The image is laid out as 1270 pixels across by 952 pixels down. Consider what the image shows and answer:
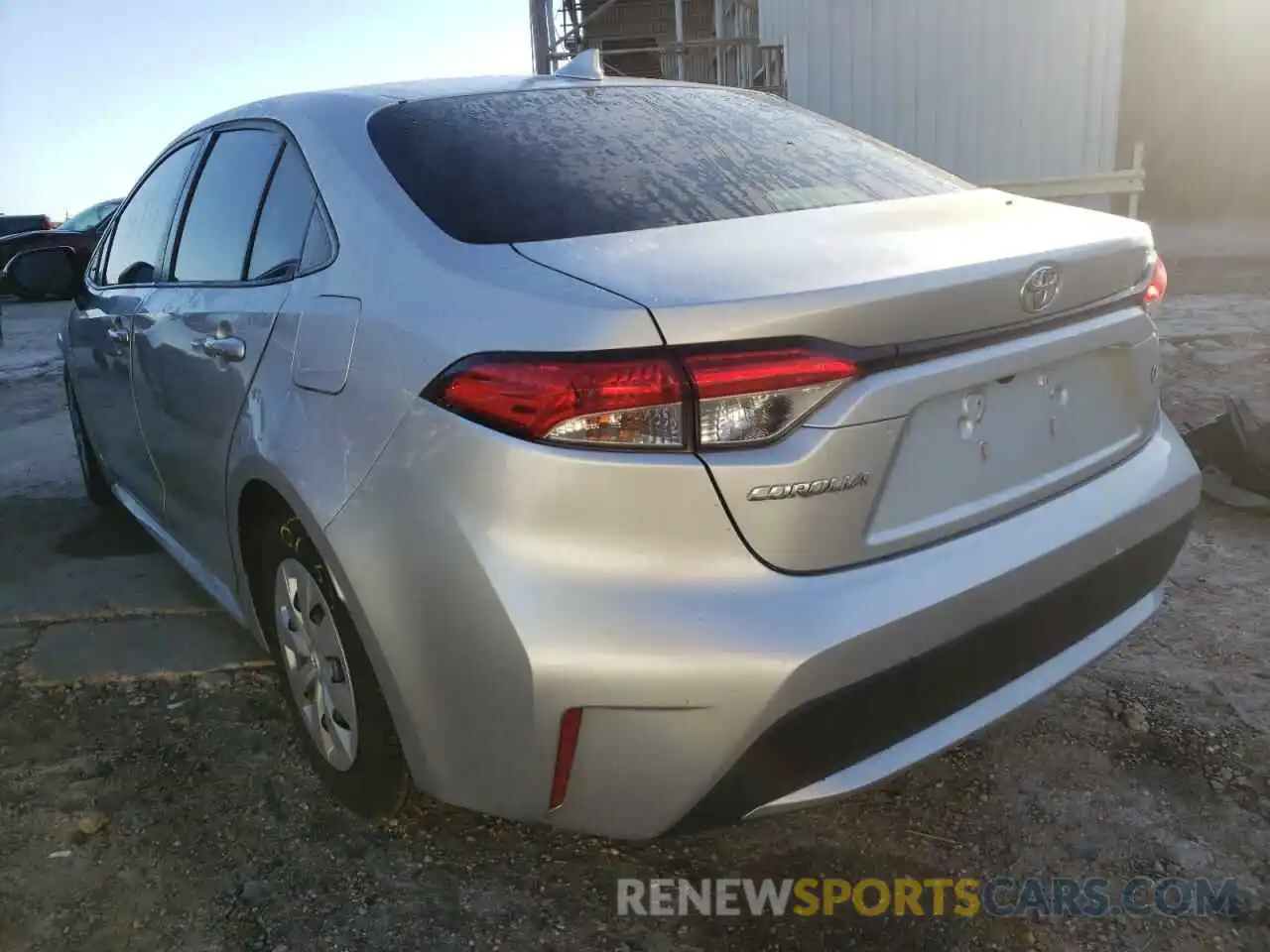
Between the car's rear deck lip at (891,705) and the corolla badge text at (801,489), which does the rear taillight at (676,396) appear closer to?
the corolla badge text at (801,489)

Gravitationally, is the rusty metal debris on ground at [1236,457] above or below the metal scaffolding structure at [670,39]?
below

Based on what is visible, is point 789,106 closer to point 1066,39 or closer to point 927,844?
point 927,844

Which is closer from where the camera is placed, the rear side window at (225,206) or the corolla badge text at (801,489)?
the corolla badge text at (801,489)

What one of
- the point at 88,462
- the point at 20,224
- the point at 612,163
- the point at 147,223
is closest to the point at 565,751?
the point at 612,163

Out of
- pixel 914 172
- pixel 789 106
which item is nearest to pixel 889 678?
pixel 914 172

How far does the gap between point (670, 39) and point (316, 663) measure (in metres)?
25.0

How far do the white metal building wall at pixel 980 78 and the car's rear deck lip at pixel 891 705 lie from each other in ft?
29.1

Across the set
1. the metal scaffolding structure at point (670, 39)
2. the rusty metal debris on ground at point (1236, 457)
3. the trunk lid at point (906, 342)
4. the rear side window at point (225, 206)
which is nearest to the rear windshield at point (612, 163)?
the trunk lid at point (906, 342)

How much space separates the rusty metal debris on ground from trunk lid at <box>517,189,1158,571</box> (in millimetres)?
2102

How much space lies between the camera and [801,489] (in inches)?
64.6

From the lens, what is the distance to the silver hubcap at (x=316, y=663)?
217cm

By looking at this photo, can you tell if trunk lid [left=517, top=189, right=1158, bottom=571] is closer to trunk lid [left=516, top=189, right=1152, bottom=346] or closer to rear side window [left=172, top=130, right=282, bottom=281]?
trunk lid [left=516, top=189, right=1152, bottom=346]

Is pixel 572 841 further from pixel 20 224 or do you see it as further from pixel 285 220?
pixel 20 224

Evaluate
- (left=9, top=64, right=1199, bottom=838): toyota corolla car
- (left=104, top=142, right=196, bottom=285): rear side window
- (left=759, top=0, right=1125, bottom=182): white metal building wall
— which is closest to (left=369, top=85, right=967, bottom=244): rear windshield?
(left=9, top=64, right=1199, bottom=838): toyota corolla car
